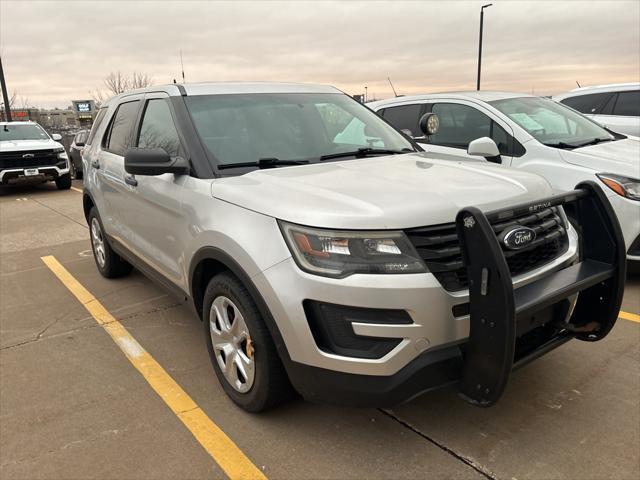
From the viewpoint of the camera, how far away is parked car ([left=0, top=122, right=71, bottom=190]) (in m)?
11.7

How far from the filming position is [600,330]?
2572mm

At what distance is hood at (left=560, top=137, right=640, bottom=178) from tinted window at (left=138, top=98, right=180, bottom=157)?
3.66 meters

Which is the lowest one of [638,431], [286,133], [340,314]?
[638,431]

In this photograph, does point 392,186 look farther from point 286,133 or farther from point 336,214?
point 286,133

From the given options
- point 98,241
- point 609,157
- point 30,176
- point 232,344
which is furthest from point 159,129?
point 30,176

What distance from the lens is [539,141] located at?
518cm

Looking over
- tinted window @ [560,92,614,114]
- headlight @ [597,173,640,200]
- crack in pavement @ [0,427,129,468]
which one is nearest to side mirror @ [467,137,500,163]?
headlight @ [597,173,640,200]

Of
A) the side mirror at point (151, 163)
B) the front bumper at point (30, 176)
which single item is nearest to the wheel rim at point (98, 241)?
the side mirror at point (151, 163)

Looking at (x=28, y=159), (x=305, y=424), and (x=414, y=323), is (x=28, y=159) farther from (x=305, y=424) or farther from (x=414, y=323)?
(x=414, y=323)

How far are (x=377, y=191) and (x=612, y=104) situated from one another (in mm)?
8198

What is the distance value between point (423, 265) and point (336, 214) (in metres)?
0.42

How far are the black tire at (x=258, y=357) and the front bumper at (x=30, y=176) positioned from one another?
1102 centimetres

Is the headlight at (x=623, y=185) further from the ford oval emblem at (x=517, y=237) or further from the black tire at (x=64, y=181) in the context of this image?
the black tire at (x=64, y=181)

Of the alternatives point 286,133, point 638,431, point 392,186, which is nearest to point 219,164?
point 286,133
